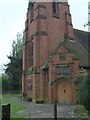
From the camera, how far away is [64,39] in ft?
120

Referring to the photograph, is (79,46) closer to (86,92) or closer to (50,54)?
(50,54)

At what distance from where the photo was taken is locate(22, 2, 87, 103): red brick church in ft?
101

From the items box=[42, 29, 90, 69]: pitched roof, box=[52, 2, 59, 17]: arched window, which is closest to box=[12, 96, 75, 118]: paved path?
box=[42, 29, 90, 69]: pitched roof

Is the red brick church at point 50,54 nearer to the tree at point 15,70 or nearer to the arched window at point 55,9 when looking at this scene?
the arched window at point 55,9

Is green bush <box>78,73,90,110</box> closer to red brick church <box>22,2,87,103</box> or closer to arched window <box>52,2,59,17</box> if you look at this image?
red brick church <box>22,2,87,103</box>

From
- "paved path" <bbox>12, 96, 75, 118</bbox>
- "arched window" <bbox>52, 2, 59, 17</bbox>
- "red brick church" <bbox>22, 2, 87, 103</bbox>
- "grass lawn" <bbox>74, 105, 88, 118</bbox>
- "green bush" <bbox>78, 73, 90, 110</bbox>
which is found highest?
"arched window" <bbox>52, 2, 59, 17</bbox>

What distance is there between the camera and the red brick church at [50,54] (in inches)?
1216

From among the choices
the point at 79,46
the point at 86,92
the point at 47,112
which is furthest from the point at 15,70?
the point at 86,92

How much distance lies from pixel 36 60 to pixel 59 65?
4.27 meters

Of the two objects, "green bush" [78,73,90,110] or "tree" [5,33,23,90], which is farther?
"tree" [5,33,23,90]

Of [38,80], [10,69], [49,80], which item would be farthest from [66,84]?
[10,69]

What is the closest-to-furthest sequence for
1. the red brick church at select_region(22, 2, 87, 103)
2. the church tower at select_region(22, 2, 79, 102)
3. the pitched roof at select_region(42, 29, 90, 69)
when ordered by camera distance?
1. the red brick church at select_region(22, 2, 87, 103)
2. the church tower at select_region(22, 2, 79, 102)
3. the pitched roof at select_region(42, 29, 90, 69)

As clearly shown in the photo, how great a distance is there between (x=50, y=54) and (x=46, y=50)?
847 mm

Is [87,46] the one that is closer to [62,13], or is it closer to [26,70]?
[62,13]
